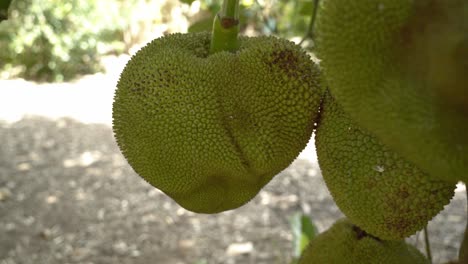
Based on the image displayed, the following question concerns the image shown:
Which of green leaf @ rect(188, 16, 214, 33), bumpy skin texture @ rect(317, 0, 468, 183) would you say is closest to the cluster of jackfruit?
bumpy skin texture @ rect(317, 0, 468, 183)

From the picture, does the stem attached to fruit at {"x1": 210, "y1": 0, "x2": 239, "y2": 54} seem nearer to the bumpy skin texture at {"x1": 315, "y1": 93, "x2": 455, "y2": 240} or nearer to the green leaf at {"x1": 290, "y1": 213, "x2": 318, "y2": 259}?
the bumpy skin texture at {"x1": 315, "y1": 93, "x2": 455, "y2": 240}

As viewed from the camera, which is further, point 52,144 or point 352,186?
point 52,144

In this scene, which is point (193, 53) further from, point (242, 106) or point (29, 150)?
point (29, 150)

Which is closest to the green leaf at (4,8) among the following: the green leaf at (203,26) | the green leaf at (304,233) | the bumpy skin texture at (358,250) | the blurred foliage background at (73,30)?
the green leaf at (203,26)

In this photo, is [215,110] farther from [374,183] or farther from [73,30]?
[73,30]

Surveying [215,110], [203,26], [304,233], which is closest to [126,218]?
[304,233]

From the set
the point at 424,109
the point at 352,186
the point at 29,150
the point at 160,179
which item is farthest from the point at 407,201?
the point at 29,150
